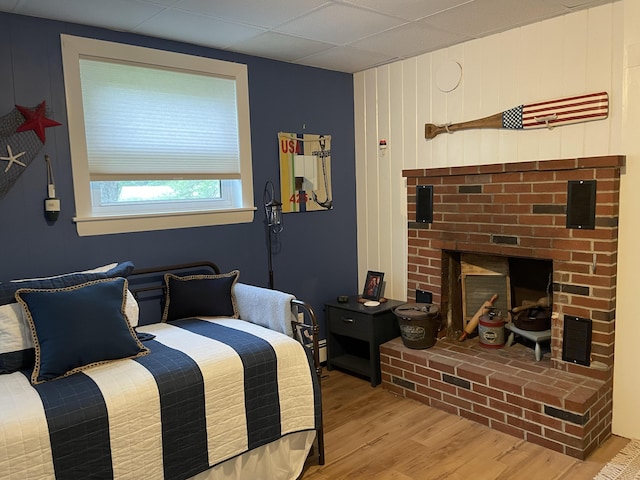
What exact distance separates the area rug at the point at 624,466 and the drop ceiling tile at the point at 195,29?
300 centimetres

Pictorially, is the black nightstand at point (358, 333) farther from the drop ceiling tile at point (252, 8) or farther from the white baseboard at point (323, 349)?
the drop ceiling tile at point (252, 8)

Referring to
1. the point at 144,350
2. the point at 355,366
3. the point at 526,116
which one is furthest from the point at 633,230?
the point at 144,350

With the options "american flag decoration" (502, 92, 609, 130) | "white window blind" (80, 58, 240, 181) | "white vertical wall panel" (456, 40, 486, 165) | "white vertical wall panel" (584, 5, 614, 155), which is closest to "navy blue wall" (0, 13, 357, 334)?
"white window blind" (80, 58, 240, 181)

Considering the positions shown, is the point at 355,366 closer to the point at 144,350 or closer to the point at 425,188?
the point at 425,188

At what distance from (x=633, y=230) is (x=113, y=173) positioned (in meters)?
2.93

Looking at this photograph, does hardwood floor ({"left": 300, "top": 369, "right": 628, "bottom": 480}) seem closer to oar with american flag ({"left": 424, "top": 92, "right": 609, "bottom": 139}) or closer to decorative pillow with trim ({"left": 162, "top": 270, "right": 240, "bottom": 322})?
decorative pillow with trim ({"left": 162, "top": 270, "right": 240, "bottom": 322})

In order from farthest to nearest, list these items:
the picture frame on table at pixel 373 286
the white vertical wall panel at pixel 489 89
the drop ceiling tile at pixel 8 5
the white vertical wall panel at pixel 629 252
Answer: the picture frame on table at pixel 373 286 → the white vertical wall panel at pixel 489 89 → the white vertical wall panel at pixel 629 252 → the drop ceiling tile at pixel 8 5

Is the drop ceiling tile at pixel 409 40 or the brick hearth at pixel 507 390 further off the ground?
the drop ceiling tile at pixel 409 40

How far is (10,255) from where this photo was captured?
8.75 feet

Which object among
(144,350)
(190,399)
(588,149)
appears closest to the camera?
(190,399)

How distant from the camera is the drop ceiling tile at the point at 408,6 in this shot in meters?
2.61

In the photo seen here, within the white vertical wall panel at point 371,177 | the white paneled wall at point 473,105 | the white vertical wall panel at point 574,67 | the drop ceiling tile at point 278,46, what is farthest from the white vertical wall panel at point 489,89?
the drop ceiling tile at point 278,46

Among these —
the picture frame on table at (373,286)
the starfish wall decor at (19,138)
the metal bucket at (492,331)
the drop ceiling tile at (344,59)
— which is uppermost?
the drop ceiling tile at (344,59)

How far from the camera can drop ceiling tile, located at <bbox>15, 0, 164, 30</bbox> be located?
2502mm
